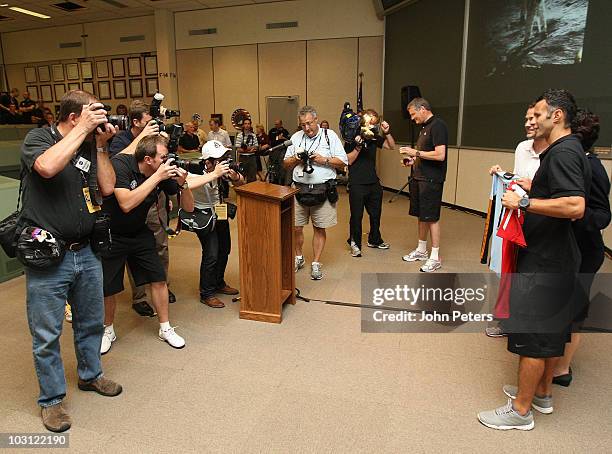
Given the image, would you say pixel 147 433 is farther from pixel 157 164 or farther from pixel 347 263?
pixel 347 263

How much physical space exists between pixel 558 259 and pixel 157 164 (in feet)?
7.00

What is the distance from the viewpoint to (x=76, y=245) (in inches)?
77.0

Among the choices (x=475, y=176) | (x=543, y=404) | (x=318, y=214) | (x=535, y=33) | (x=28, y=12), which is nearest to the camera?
(x=543, y=404)

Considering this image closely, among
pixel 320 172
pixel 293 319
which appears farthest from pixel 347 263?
pixel 293 319

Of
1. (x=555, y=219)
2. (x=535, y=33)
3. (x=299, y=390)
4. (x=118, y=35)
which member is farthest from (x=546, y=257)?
(x=118, y=35)

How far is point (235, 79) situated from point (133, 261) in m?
8.38

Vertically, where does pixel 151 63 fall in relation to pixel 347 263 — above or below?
above

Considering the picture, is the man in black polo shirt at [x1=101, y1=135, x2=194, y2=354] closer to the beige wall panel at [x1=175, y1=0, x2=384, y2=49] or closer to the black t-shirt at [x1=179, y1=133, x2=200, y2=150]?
the black t-shirt at [x1=179, y1=133, x2=200, y2=150]

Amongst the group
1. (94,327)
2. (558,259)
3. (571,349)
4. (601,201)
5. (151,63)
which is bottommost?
(571,349)

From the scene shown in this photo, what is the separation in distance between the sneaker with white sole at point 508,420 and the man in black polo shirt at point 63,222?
198cm

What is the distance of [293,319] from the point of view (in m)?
3.16

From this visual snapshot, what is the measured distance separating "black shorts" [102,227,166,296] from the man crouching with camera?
4.98 ft

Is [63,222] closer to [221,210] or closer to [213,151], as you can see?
[213,151]

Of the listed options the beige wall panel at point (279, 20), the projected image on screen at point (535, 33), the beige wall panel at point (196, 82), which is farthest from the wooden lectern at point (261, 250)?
the beige wall panel at point (196, 82)
